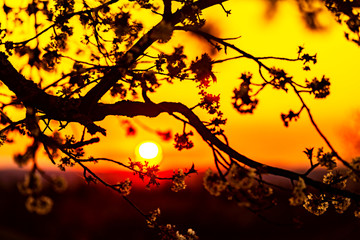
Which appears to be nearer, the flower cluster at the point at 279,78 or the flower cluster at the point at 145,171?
the flower cluster at the point at 279,78

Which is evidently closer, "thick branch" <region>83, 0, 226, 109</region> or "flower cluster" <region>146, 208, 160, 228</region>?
"thick branch" <region>83, 0, 226, 109</region>

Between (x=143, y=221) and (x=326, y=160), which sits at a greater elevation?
(x=143, y=221)

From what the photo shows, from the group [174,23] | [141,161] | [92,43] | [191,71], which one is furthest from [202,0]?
[141,161]

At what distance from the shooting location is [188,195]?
136 ft

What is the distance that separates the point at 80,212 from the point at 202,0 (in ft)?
112

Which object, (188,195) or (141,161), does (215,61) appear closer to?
(141,161)

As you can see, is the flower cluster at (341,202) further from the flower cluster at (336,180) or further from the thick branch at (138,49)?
the thick branch at (138,49)

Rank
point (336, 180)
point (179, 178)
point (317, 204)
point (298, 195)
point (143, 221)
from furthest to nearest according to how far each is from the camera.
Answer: point (143, 221)
point (179, 178)
point (317, 204)
point (336, 180)
point (298, 195)

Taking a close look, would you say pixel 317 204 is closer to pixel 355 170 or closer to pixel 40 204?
pixel 355 170

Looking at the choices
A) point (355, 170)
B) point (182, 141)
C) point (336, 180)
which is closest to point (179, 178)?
point (182, 141)

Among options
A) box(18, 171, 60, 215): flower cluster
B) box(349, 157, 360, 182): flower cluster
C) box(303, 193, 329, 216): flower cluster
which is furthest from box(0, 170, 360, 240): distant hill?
box(18, 171, 60, 215): flower cluster

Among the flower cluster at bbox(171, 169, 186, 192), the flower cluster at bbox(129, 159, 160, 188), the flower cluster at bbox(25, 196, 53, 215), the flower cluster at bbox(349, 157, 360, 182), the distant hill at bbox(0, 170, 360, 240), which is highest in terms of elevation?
the distant hill at bbox(0, 170, 360, 240)

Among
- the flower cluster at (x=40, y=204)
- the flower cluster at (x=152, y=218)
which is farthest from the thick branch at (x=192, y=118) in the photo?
the flower cluster at (x=40, y=204)

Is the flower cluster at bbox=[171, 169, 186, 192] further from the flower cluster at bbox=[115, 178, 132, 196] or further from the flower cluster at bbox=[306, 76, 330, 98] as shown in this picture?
the flower cluster at bbox=[306, 76, 330, 98]
